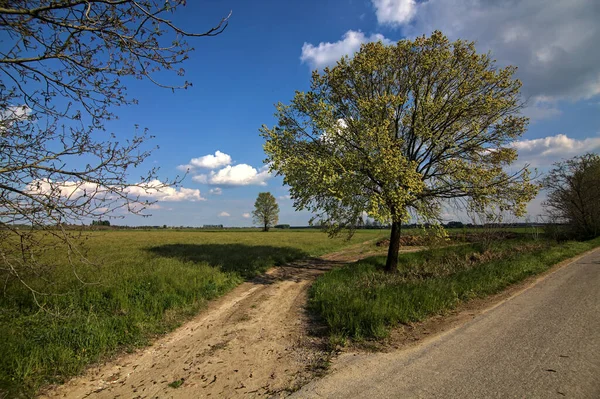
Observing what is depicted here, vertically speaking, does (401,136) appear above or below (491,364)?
above

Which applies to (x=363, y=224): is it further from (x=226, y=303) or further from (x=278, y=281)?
(x=226, y=303)

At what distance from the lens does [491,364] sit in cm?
519

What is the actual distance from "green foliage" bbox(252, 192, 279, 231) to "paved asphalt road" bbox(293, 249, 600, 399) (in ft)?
299

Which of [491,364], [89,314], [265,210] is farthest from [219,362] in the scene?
[265,210]

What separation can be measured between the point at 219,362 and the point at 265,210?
303 feet

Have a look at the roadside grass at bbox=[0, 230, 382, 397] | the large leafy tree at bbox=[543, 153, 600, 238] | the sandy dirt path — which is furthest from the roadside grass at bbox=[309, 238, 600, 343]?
the large leafy tree at bbox=[543, 153, 600, 238]

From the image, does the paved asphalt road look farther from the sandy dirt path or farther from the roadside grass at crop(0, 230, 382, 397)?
the roadside grass at crop(0, 230, 382, 397)

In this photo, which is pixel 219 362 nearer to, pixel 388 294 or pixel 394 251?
pixel 388 294

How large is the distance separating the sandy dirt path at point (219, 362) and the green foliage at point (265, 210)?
88431 millimetres

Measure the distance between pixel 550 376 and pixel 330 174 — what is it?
8876 millimetres

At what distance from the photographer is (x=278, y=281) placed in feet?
45.2

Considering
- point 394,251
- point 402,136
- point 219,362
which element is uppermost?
point 402,136

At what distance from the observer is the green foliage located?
97.5 meters

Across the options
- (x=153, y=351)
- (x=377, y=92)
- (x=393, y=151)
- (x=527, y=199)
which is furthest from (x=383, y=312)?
(x=377, y=92)
